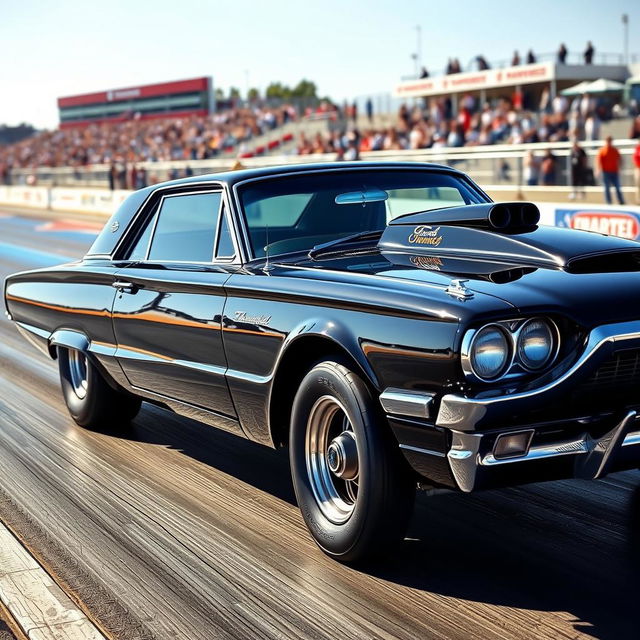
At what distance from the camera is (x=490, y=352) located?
3.46 meters

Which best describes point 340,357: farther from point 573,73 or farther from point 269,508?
point 573,73

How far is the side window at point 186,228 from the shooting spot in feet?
16.9

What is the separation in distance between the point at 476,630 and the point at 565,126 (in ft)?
67.9

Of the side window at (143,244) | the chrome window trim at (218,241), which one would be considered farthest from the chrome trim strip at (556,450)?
the side window at (143,244)

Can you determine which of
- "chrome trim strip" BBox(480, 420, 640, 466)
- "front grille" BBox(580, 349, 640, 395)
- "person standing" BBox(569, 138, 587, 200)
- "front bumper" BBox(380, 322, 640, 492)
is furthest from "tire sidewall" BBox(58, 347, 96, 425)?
"person standing" BBox(569, 138, 587, 200)

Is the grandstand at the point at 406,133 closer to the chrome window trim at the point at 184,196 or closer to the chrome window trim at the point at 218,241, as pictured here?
the chrome window trim at the point at 184,196

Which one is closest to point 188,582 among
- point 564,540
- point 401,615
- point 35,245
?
point 401,615

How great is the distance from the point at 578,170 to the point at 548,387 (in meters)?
14.6

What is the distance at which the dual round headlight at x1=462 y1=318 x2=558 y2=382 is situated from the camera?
3.42 meters

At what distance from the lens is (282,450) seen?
18.9 ft

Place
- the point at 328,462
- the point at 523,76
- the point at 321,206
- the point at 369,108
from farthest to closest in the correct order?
1. the point at 369,108
2. the point at 523,76
3. the point at 321,206
4. the point at 328,462

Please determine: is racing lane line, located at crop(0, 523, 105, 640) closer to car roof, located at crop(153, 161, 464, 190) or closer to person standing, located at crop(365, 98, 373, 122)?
car roof, located at crop(153, 161, 464, 190)

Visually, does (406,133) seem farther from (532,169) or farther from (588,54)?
(588,54)

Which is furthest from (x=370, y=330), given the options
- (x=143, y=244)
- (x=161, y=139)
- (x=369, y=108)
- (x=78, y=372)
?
(x=161, y=139)
